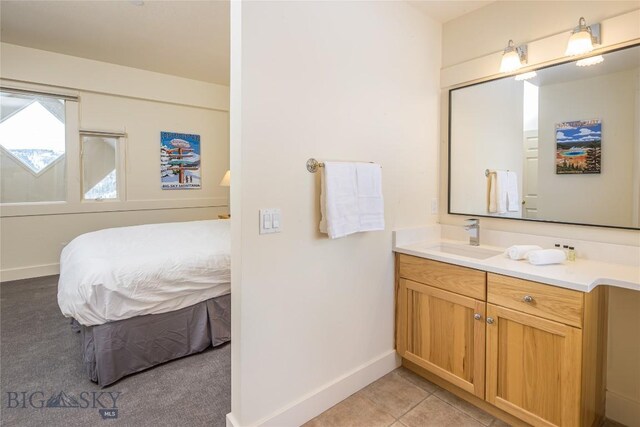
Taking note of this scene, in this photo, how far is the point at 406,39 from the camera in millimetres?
2178

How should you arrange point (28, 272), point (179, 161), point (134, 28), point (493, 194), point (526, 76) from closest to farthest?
point (526, 76) < point (493, 194) < point (134, 28) < point (28, 272) < point (179, 161)

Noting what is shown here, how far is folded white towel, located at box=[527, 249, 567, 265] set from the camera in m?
1.65

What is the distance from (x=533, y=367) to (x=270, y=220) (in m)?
1.43

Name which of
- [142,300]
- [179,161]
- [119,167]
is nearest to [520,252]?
[142,300]

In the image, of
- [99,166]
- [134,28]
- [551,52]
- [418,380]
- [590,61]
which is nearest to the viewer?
[590,61]

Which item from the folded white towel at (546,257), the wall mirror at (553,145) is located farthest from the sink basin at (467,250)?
the folded white towel at (546,257)

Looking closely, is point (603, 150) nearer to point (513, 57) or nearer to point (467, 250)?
point (513, 57)

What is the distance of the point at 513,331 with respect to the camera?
1614mm

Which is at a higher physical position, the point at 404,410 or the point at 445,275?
the point at 445,275

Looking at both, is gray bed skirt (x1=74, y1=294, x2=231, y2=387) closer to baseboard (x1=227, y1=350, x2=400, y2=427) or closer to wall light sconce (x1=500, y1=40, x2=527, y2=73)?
baseboard (x1=227, y1=350, x2=400, y2=427)

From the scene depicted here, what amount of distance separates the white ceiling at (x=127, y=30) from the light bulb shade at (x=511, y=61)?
222 centimetres

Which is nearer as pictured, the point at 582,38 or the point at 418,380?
the point at 582,38

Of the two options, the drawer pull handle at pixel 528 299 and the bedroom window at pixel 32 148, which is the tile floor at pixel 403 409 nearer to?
the drawer pull handle at pixel 528 299

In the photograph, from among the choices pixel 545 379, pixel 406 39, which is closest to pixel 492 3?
pixel 406 39
